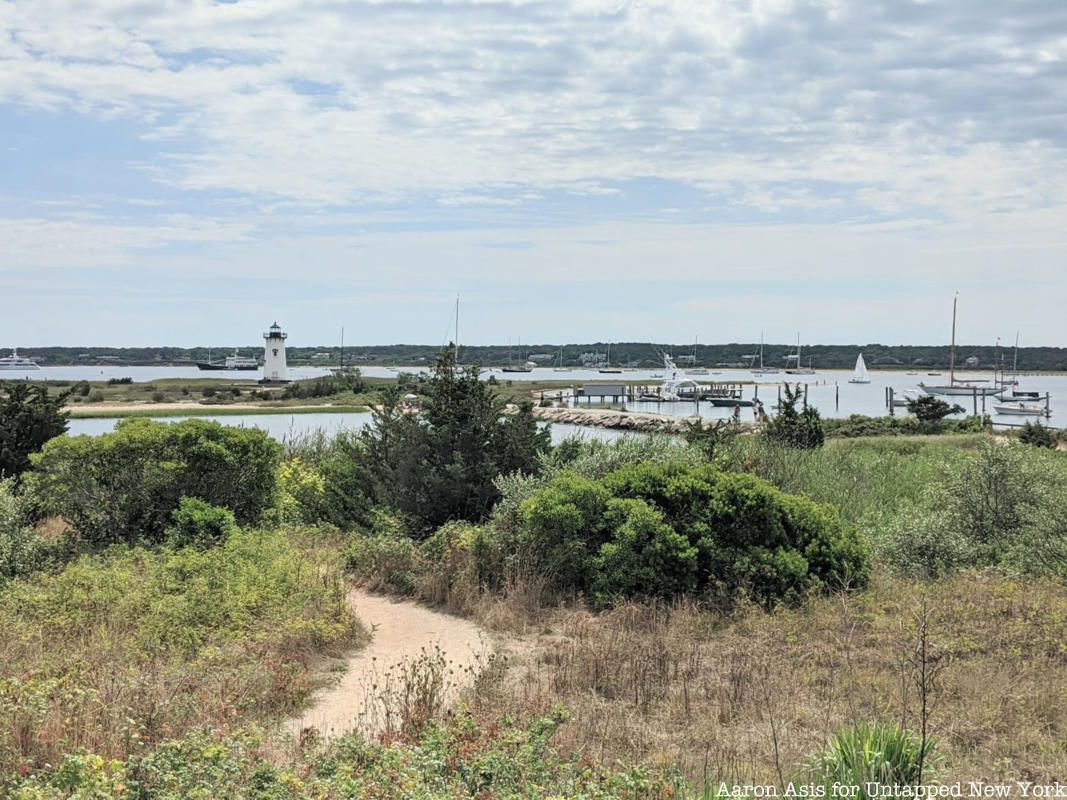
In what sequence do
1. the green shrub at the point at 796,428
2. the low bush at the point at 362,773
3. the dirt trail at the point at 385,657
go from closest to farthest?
the low bush at the point at 362,773 → the dirt trail at the point at 385,657 → the green shrub at the point at 796,428

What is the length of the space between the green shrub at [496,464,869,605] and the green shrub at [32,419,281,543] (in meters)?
3.91

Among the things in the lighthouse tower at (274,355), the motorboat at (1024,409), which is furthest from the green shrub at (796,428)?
the lighthouse tower at (274,355)

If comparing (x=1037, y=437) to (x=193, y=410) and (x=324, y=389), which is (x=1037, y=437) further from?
(x=324, y=389)

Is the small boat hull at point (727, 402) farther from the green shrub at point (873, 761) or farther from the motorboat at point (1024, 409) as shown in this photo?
the green shrub at point (873, 761)

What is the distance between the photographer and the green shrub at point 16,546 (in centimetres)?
932

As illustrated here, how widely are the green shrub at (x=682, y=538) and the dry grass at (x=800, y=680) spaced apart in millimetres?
440

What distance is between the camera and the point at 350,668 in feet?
23.7

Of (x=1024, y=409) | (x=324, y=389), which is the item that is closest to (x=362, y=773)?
(x=324, y=389)

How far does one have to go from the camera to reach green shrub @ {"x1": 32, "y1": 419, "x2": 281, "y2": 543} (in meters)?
10.5

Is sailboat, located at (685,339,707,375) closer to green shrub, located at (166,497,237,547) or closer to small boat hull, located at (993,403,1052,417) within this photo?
small boat hull, located at (993,403,1052,417)

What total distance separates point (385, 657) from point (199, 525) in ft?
12.9

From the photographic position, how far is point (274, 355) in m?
72.8

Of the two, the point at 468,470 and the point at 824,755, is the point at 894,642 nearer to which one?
the point at 824,755

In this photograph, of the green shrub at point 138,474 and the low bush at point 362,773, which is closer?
the low bush at point 362,773
